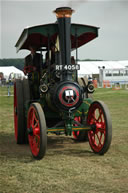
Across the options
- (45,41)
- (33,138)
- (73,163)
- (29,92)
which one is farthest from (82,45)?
(73,163)

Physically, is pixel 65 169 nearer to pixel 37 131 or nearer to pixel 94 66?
pixel 37 131

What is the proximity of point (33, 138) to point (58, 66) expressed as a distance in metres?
1.10

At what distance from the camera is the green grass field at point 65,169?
11.2 ft

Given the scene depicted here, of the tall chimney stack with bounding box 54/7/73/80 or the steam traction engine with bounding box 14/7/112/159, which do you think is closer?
the steam traction engine with bounding box 14/7/112/159

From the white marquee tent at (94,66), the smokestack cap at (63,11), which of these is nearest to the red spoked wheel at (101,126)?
the smokestack cap at (63,11)

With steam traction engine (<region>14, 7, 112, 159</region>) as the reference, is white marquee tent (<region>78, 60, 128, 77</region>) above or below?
above

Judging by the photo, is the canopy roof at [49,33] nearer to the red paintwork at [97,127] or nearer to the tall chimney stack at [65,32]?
the tall chimney stack at [65,32]

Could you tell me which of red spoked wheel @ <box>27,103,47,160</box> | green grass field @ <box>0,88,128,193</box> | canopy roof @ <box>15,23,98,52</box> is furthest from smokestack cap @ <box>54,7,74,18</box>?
green grass field @ <box>0,88,128,193</box>

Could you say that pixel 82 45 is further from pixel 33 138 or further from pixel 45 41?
pixel 33 138

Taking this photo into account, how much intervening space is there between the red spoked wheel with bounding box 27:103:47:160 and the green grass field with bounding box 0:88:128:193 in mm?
141

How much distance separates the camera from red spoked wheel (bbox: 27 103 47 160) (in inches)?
171

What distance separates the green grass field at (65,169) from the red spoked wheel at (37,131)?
0.14 meters

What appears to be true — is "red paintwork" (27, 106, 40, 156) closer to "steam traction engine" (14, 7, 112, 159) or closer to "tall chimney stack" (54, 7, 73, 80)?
"steam traction engine" (14, 7, 112, 159)

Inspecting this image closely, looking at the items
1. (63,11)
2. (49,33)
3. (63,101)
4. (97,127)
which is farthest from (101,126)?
(63,11)
